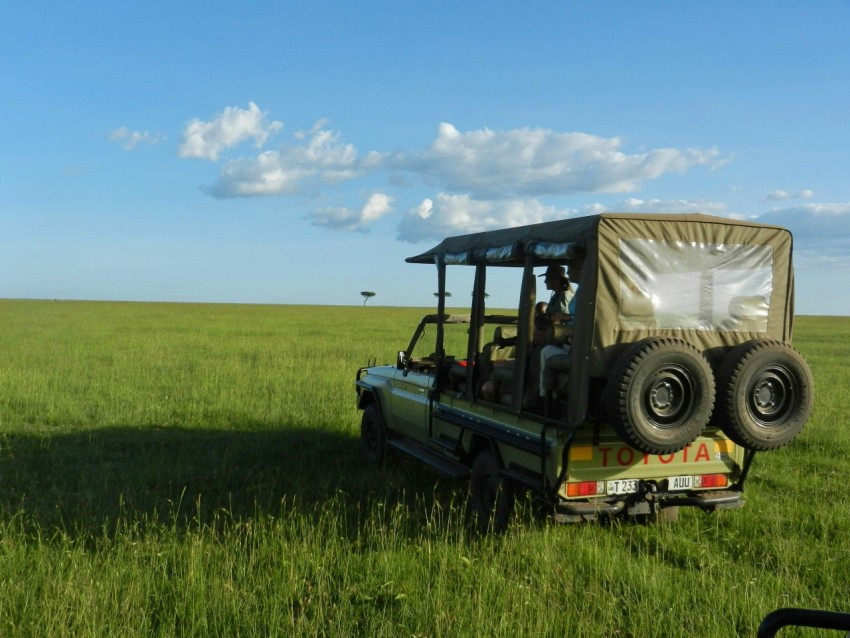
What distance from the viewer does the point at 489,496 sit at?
20.5ft

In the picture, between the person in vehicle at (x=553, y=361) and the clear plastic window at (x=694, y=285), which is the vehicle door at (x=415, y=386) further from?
the clear plastic window at (x=694, y=285)

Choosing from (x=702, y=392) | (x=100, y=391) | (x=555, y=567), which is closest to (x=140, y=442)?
(x=100, y=391)

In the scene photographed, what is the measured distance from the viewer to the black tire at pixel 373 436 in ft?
28.2

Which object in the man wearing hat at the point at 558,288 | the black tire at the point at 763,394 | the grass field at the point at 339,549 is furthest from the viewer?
the man wearing hat at the point at 558,288

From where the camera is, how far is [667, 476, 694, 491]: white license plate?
5.74 meters

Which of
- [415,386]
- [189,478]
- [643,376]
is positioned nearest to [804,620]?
[643,376]

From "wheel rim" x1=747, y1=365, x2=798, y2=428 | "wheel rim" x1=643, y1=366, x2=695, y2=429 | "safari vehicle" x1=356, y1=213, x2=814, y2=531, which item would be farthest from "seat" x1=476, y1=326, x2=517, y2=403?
"wheel rim" x1=747, y1=365, x2=798, y2=428

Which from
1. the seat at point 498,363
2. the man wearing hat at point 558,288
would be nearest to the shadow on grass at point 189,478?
the seat at point 498,363

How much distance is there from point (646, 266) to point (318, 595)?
2.95m

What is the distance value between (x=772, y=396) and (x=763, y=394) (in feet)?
0.25

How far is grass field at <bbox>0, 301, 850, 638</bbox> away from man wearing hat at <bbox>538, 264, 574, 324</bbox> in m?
1.77

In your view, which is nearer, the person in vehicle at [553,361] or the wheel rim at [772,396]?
the wheel rim at [772,396]

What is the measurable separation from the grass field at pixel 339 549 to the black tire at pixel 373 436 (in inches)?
8.6

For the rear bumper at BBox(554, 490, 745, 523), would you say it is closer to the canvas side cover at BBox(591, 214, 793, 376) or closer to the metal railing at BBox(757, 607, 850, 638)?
the canvas side cover at BBox(591, 214, 793, 376)
